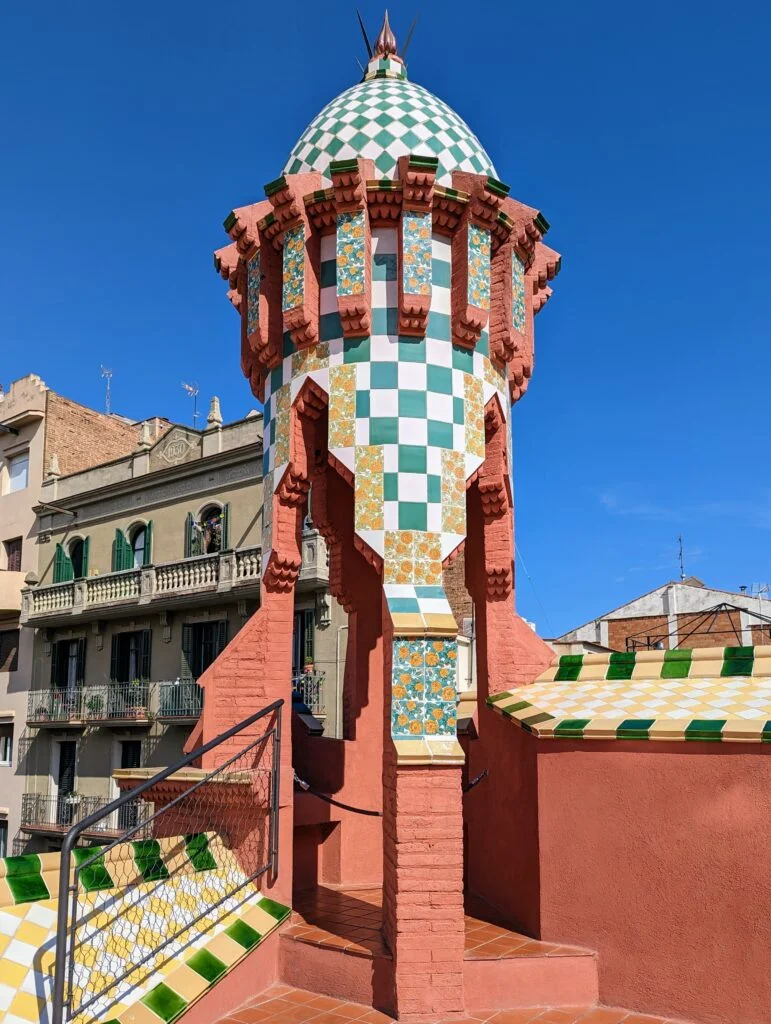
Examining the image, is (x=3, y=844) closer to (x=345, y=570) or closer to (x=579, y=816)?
(x=345, y=570)

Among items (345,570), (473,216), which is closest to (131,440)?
(345,570)

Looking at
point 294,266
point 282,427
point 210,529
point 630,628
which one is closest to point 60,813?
point 210,529

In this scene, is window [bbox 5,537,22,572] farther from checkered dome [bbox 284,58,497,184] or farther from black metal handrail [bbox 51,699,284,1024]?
checkered dome [bbox 284,58,497,184]

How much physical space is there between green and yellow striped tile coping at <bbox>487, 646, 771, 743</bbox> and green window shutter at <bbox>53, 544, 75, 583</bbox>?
24366 mm

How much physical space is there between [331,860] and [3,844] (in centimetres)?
2486

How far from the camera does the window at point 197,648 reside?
25013 millimetres

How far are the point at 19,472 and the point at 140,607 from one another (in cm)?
1053

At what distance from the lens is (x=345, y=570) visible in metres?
9.80

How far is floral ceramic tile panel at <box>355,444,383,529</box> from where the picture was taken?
23.7 feet

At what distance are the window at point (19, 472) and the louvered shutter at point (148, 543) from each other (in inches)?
308

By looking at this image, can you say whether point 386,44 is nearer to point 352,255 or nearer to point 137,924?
point 352,255

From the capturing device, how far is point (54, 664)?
98.3 feet

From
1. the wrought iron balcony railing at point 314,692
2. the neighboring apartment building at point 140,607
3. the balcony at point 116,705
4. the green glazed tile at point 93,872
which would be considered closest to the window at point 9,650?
the neighboring apartment building at point 140,607

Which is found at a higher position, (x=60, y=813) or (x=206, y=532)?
(x=206, y=532)
